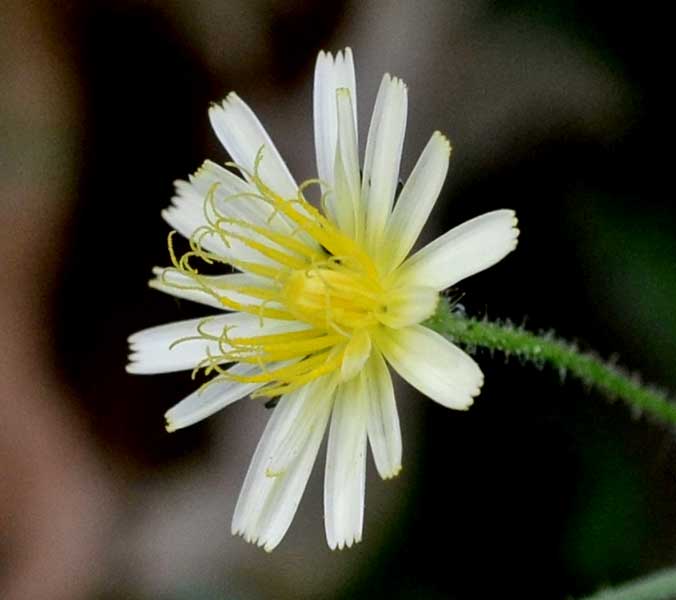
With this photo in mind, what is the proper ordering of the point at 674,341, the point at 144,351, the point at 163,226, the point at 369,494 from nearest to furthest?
the point at 144,351
the point at 674,341
the point at 369,494
the point at 163,226

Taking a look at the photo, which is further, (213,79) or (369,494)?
(213,79)

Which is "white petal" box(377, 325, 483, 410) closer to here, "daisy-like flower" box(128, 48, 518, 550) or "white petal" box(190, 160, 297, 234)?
"daisy-like flower" box(128, 48, 518, 550)

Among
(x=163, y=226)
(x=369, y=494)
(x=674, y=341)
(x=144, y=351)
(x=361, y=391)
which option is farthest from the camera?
(x=163, y=226)

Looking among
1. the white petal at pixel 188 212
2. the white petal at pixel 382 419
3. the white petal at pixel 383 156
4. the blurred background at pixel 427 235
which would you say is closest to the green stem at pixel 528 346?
the white petal at pixel 382 419

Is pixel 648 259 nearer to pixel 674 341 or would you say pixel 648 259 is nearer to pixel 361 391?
pixel 674 341

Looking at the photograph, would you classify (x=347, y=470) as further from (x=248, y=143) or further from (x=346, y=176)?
(x=248, y=143)

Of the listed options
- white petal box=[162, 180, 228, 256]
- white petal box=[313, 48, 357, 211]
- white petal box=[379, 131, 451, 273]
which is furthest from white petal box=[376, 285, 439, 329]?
white petal box=[162, 180, 228, 256]

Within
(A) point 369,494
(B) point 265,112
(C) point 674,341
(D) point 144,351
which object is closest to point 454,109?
(B) point 265,112
